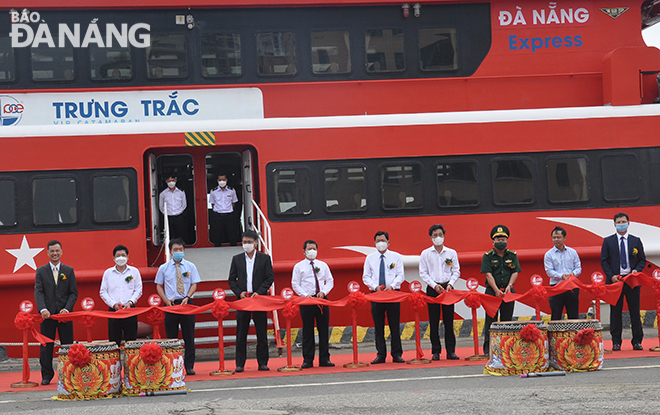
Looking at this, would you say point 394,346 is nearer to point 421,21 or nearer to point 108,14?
point 421,21

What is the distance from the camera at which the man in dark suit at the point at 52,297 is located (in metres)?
9.21

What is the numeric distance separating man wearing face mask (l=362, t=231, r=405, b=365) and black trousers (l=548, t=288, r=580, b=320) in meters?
1.96

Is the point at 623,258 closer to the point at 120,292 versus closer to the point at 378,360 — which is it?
the point at 378,360

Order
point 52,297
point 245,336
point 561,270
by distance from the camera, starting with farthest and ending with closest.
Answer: point 561,270
point 245,336
point 52,297

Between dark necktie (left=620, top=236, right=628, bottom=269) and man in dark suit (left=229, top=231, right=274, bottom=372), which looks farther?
dark necktie (left=620, top=236, right=628, bottom=269)

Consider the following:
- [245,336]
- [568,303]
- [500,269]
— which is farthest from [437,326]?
[245,336]

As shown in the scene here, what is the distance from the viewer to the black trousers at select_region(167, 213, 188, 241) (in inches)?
465

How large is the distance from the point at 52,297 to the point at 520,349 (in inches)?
209

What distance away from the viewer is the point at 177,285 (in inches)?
387

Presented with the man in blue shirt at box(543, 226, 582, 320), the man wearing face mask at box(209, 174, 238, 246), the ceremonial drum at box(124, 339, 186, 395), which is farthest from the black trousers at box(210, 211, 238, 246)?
the man in blue shirt at box(543, 226, 582, 320)

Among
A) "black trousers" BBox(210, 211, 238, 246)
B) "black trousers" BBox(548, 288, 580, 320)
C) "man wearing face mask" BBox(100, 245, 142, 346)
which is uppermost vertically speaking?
"black trousers" BBox(210, 211, 238, 246)

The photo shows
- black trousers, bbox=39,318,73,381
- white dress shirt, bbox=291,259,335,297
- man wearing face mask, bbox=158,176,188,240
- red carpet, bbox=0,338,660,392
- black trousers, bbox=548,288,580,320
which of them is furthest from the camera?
man wearing face mask, bbox=158,176,188,240

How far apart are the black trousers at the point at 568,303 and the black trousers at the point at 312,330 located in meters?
2.87

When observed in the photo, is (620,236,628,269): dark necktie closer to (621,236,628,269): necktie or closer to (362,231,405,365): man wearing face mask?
(621,236,628,269): necktie
